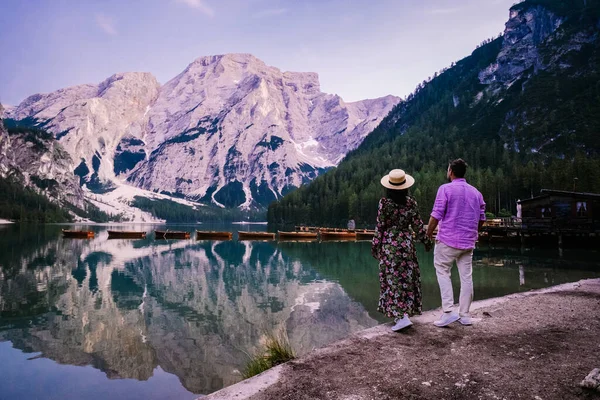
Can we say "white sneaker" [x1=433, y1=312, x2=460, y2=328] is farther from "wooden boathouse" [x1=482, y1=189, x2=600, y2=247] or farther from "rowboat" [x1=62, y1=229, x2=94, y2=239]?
"rowboat" [x1=62, y1=229, x2=94, y2=239]

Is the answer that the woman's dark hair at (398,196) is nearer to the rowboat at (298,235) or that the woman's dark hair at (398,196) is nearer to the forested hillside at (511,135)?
the rowboat at (298,235)

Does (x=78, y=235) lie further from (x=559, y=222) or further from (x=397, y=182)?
(x=397, y=182)

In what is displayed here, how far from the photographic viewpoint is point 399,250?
23.6ft

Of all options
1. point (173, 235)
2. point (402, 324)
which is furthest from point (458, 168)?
point (173, 235)

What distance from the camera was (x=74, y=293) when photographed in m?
21.3

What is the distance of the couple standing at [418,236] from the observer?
279 inches

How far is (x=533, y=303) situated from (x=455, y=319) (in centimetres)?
401

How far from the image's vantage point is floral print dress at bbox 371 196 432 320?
7152 mm

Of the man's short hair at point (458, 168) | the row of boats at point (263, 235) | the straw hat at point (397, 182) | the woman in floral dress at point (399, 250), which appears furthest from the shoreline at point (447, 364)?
the row of boats at point (263, 235)

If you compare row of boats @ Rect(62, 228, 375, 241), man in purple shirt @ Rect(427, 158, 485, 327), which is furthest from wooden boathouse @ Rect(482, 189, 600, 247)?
man in purple shirt @ Rect(427, 158, 485, 327)

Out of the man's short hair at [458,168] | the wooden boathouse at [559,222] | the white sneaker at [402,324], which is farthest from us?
the wooden boathouse at [559,222]

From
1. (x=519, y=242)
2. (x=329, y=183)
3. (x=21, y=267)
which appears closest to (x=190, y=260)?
(x=21, y=267)

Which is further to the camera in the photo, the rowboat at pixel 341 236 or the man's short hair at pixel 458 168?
the rowboat at pixel 341 236

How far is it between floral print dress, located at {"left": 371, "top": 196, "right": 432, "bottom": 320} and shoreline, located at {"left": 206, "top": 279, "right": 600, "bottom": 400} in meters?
0.49
